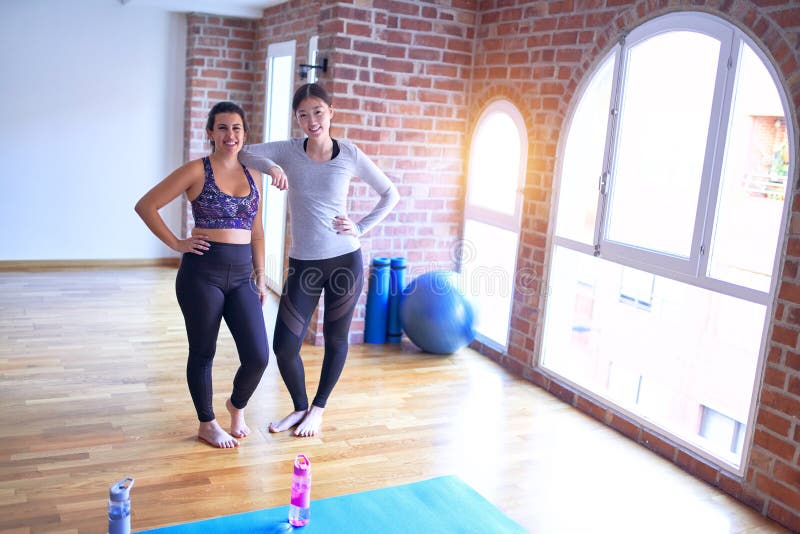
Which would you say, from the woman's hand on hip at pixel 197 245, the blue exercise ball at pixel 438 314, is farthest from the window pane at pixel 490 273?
the woman's hand on hip at pixel 197 245

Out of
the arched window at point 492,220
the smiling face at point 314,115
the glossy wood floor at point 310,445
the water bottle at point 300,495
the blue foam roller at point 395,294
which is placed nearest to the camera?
the water bottle at point 300,495

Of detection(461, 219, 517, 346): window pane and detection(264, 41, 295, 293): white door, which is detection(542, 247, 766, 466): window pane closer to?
detection(461, 219, 517, 346): window pane

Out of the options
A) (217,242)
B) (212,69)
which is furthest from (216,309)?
(212,69)

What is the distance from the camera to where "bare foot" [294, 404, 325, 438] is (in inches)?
136

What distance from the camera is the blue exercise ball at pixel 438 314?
181 inches

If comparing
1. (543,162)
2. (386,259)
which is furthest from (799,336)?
(386,259)

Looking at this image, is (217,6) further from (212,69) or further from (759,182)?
(759,182)

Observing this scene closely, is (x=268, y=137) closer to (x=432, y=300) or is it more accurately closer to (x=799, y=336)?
(x=432, y=300)

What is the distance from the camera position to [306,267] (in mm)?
3256

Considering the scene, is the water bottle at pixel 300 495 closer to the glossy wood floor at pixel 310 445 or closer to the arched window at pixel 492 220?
the glossy wood floor at pixel 310 445

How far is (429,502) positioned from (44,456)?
5.39 ft

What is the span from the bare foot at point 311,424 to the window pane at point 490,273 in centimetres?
154

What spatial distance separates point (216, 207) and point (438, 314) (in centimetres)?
192

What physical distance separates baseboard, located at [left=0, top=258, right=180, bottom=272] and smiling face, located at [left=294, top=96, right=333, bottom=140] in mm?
4167
